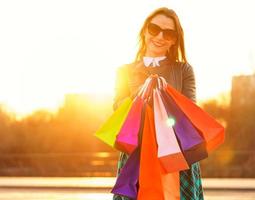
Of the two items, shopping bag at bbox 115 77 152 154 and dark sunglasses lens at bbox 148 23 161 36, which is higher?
dark sunglasses lens at bbox 148 23 161 36

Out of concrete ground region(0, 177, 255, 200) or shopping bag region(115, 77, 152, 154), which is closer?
shopping bag region(115, 77, 152, 154)

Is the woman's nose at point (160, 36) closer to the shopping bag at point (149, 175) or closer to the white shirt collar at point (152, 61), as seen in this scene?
the white shirt collar at point (152, 61)

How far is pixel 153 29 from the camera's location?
14.1 ft

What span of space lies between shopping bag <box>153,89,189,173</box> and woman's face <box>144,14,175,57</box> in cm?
40

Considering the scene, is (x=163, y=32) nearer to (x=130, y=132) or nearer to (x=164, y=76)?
(x=164, y=76)

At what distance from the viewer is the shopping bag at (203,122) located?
4055 mm

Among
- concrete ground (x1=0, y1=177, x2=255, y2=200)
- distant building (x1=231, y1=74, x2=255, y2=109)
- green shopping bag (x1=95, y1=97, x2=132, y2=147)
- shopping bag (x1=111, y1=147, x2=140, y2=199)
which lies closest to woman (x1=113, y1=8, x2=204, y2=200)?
green shopping bag (x1=95, y1=97, x2=132, y2=147)

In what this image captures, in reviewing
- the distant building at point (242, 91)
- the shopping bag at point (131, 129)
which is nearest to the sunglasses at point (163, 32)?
→ the shopping bag at point (131, 129)

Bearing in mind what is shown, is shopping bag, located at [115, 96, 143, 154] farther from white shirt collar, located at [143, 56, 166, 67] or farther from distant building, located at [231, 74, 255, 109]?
distant building, located at [231, 74, 255, 109]

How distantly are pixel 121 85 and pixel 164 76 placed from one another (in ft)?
0.78

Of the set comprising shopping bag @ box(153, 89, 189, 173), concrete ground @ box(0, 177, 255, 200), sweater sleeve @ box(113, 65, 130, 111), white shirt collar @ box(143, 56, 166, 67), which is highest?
white shirt collar @ box(143, 56, 166, 67)

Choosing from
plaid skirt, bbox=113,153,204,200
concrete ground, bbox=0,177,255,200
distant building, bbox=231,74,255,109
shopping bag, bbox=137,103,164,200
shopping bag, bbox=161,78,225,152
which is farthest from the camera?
distant building, bbox=231,74,255,109

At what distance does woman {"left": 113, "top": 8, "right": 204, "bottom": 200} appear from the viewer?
14.1 ft

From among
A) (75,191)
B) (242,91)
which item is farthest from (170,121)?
(242,91)
